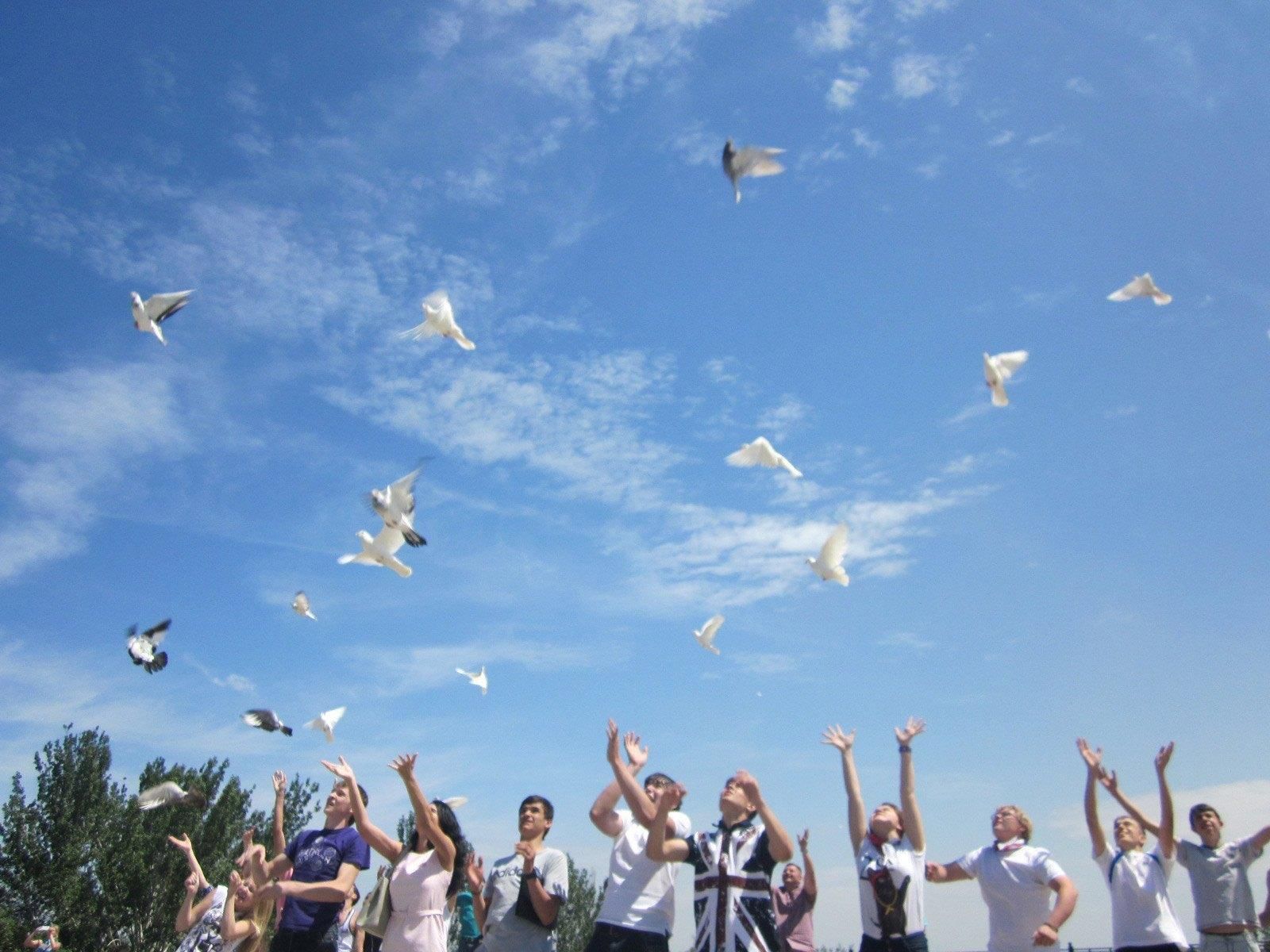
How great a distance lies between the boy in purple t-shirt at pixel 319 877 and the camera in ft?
17.4

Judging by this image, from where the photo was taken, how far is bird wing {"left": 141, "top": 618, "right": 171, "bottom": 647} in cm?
986

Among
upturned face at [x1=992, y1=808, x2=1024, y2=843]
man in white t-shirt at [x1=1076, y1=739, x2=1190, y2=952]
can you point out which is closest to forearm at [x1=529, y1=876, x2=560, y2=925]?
upturned face at [x1=992, y1=808, x2=1024, y2=843]

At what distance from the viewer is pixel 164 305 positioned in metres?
9.31

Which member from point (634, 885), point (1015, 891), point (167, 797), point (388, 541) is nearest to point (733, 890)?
point (634, 885)

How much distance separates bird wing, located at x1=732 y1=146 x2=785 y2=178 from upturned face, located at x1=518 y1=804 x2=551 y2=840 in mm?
5701

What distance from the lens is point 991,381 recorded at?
859 centimetres

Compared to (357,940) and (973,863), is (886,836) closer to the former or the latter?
(973,863)

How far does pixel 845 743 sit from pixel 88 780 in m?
42.8

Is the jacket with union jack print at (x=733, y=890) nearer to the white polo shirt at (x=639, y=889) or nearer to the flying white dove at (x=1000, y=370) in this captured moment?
the white polo shirt at (x=639, y=889)

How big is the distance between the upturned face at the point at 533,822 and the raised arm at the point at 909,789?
5.99ft

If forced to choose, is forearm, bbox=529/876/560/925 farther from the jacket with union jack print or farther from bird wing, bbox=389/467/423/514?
bird wing, bbox=389/467/423/514

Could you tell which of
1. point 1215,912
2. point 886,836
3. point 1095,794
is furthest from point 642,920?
point 1215,912

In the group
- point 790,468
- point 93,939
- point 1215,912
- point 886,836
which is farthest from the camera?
point 93,939

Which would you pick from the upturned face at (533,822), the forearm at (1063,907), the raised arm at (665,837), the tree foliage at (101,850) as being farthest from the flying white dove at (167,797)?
the tree foliage at (101,850)
